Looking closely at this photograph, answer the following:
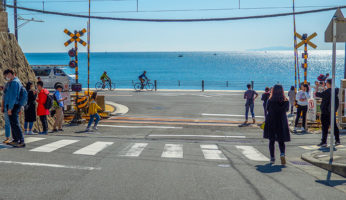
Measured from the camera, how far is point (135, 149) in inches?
402

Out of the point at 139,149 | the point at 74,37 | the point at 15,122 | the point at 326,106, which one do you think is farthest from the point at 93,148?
the point at 74,37

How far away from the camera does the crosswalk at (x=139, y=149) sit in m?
9.33

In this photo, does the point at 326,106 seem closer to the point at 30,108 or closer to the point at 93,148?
the point at 93,148

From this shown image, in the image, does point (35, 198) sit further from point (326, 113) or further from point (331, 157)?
point (326, 113)

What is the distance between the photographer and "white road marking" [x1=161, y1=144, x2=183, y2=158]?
9.41 metres

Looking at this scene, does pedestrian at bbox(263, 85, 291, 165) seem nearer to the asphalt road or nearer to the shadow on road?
the shadow on road

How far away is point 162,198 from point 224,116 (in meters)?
14.5

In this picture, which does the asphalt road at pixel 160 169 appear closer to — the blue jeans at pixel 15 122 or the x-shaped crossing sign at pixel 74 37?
the blue jeans at pixel 15 122

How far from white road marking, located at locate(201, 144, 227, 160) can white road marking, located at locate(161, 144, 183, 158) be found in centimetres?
61

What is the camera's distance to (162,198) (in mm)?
5594

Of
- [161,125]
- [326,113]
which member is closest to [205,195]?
[326,113]

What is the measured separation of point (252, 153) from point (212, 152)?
103cm

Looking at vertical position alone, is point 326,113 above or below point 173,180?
above

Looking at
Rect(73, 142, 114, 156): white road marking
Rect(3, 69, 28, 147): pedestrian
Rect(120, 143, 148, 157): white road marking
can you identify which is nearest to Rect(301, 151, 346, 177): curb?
Rect(120, 143, 148, 157): white road marking
